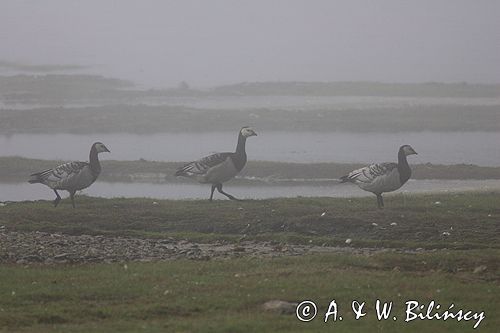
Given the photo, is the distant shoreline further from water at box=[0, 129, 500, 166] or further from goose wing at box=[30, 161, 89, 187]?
goose wing at box=[30, 161, 89, 187]

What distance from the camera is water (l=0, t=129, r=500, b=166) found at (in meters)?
52.2

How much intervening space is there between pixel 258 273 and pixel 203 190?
24151 millimetres

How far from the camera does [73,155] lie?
53.1m

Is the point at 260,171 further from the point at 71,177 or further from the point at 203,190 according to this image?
the point at 71,177

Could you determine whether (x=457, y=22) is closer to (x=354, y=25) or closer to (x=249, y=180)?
(x=354, y=25)

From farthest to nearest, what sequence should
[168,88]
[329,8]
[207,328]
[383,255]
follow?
[329,8] → [168,88] → [383,255] → [207,328]

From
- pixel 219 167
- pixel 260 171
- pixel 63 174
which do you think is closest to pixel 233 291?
pixel 63 174

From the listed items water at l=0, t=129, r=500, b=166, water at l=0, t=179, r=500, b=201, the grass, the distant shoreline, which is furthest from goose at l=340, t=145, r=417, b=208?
water at l=0, t=129, r=500, b=166

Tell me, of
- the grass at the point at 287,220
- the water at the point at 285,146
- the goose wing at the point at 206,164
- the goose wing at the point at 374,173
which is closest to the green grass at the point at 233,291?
the grass at the point at 287,220

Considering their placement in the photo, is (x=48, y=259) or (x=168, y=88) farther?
(x=168, y=88)

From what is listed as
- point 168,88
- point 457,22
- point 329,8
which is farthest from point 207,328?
point 329,8

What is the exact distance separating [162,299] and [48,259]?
17.0 ft

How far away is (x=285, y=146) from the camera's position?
57906mm

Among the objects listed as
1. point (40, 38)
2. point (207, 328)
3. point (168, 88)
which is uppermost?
point (40, 38)
